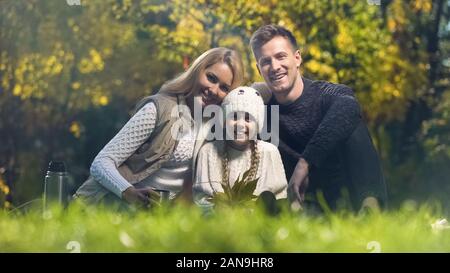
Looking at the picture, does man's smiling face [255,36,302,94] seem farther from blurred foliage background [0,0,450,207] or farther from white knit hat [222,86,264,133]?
white knit hat [222,86,264,133]

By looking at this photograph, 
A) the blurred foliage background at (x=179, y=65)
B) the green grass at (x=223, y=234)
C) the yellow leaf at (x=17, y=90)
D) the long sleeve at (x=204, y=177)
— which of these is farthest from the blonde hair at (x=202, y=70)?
the yellow leaf at (x=17, y=90)

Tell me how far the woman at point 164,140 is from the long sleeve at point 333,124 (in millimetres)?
431

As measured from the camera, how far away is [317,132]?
13.9ft

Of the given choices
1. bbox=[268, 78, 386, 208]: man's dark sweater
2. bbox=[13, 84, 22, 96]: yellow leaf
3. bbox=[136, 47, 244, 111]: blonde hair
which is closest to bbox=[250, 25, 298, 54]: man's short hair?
bbox=[136, 47, 244, 111]: blonde hair

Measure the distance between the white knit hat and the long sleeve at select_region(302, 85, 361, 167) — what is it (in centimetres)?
30

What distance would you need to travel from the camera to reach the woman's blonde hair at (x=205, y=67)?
4.18m

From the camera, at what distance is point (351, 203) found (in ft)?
13.7

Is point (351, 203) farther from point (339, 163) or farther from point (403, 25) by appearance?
point (403, 25)

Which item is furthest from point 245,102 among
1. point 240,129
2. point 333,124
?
point 333,124

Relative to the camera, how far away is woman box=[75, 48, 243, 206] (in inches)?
162

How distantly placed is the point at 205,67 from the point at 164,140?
38cm

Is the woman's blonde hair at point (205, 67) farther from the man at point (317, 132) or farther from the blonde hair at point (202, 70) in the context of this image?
the man at point (317, 132)

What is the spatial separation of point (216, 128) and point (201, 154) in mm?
140
